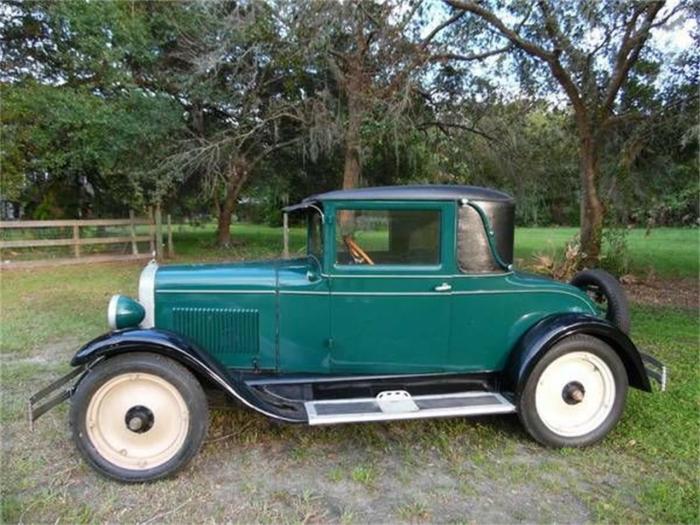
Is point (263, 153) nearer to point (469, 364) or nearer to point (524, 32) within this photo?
point (524, 32)

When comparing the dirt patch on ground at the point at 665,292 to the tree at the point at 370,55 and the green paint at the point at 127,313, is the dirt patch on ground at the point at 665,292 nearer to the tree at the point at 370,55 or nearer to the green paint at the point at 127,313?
the tree at the point at 370,55

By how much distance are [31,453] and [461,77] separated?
33.2 ft

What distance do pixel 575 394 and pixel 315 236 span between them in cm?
207

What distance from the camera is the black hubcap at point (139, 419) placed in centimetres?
275

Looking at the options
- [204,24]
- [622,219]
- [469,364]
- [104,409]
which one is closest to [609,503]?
[469,364]

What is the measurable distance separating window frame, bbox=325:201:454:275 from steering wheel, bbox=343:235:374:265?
0.18ft

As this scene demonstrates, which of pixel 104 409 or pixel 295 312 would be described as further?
pixel 295 312

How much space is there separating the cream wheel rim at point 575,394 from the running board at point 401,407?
1.10 feet

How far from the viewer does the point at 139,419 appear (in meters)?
2.76

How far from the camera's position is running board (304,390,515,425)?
285cm

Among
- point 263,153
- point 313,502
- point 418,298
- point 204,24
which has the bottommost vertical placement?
point 313,502

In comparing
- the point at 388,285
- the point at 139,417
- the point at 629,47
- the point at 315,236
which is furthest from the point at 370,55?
the point at 139,417

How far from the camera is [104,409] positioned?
2.82 m

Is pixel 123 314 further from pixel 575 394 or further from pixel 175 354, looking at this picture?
pixel 575 394
